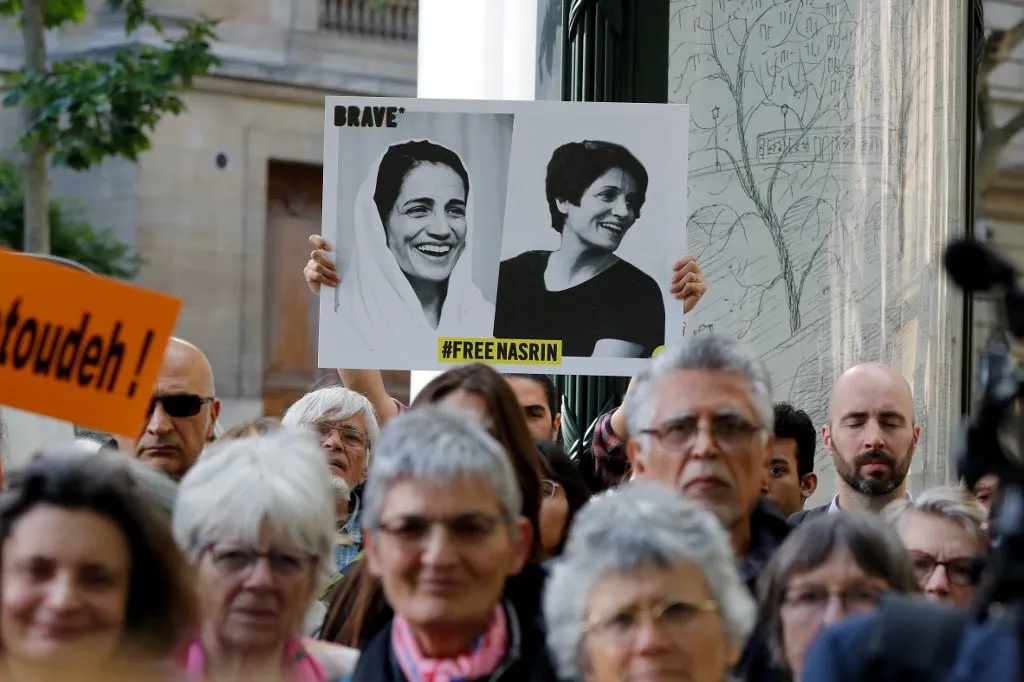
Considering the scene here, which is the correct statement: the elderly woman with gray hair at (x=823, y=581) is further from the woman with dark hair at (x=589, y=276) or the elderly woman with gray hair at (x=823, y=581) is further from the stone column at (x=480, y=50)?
the stone column at (x=480, y=50)

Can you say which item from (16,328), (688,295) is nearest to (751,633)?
(16,328)

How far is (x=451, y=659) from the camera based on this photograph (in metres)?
4.18

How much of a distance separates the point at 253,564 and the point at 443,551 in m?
0.40

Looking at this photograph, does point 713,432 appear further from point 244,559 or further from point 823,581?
point 244,559

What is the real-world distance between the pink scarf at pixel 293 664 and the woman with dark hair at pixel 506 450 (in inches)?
10.3

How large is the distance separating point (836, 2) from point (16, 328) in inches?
198

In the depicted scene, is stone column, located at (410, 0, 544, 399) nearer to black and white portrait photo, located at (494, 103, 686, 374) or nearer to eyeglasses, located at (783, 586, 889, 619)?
black and white portrait photo, located at (494, 103, 686, 374)

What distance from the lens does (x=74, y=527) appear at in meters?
3.93

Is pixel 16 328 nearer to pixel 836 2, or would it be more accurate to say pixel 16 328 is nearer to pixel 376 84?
pixel 836 2

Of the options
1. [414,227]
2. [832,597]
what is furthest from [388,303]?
[832,597]

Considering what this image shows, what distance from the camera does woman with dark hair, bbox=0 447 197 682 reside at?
383 centimetres

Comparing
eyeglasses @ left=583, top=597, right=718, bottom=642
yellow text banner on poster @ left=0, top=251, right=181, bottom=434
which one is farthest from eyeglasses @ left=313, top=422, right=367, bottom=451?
eyeglasses @ left=583, top=597, right=718, bottom=642

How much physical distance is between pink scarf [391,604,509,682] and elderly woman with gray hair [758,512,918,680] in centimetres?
55

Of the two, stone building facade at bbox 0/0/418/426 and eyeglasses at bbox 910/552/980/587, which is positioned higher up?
stone building facade at bbox 0/0/418/426
